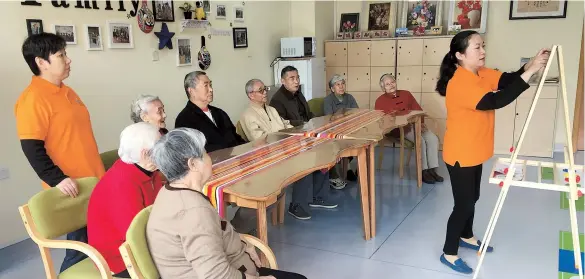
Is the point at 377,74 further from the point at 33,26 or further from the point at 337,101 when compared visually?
the point at 33,26

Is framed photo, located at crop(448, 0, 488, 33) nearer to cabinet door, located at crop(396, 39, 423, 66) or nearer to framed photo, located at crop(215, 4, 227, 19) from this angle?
cabinet door, located at crop(396, 39, 423, 66)

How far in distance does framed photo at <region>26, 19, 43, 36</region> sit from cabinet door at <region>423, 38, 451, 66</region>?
4.38 m

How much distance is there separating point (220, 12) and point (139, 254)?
3.86 meters

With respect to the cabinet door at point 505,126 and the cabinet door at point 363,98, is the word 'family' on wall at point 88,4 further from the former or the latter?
the cabinet door at point 505,126

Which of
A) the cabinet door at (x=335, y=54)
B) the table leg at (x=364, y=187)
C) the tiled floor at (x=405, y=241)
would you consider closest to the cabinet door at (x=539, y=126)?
the tiled floor at (x=405, y=241)

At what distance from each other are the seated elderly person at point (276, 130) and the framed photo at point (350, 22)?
2925mm

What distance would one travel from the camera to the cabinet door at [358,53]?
609 centimetres

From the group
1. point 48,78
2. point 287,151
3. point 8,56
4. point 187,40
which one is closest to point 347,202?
point 287,151

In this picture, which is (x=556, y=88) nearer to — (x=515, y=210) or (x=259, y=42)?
(x=515, y=210)

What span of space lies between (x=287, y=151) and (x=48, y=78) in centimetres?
143

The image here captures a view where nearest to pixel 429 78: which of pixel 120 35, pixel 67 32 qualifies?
pixel 120 35

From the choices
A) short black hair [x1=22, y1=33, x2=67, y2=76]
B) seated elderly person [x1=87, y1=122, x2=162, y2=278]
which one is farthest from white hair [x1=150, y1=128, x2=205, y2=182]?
short black hair [x1=22, y1=33, x2=67, y2=76]

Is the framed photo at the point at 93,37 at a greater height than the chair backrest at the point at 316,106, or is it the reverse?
the framed photo at the point at 93,37

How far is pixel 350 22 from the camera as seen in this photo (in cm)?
648
